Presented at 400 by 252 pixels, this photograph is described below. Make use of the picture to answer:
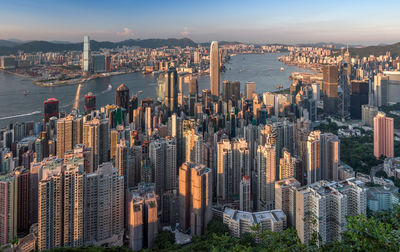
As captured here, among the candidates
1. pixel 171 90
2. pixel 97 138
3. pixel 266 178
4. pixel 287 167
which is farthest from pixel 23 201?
pixel 171 90

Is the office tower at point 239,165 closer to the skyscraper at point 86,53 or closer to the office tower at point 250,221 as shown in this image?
the office tower at point 250,221

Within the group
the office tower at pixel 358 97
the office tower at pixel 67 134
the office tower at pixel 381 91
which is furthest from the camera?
the office tower at pixel 381 91

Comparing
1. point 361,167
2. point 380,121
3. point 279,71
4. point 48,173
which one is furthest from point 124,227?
point 279,71

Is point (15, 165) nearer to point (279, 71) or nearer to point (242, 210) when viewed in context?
point (242, 210)

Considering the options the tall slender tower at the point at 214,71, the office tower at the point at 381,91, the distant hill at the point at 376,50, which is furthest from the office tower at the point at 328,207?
the distant hill at the point at 376,50

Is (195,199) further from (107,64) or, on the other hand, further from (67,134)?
(107,64)

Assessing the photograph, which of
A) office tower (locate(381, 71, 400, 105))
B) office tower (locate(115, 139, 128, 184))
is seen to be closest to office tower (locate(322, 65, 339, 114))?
office tower (locate(381, 71, 400, 105))

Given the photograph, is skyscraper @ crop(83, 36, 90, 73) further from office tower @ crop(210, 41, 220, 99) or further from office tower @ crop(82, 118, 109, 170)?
office tower @ crop(82, 118, 109, 170)
